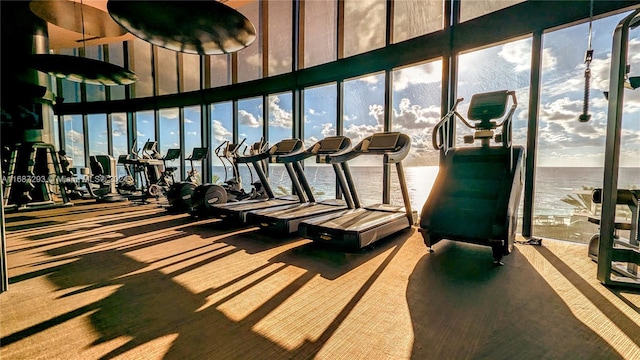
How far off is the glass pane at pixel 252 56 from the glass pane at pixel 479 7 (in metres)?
4.79

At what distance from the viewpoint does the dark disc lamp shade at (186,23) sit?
2.79 metres

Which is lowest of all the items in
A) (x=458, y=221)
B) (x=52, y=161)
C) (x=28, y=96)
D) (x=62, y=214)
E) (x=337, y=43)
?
(x=62, y=214)

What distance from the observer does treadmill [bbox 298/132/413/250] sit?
3211 mm

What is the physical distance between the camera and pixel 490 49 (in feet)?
14.6

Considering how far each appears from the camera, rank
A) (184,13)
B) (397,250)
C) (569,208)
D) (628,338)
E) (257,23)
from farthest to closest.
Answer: (257,23) < (569,208) < (397,250) < (184,13) < (628,338)

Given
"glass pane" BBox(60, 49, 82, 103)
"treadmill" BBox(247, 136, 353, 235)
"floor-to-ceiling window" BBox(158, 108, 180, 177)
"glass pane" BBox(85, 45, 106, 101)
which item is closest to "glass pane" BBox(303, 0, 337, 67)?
"treadmill" BBox(247, 136, 353, 235)

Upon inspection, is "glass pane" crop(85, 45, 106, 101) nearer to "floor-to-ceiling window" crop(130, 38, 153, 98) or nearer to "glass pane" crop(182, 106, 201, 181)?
"floor-to-ceiling window" crop(130, 38, 153, 98)

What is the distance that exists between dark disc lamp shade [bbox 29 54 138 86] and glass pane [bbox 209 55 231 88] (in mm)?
3230

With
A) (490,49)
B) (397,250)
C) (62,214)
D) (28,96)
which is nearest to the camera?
(397,250)

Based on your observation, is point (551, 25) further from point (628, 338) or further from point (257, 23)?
point (257, 23)

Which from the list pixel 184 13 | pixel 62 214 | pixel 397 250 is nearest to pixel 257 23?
pixel 184 13

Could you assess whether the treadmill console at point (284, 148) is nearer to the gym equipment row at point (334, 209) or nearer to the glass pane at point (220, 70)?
the gym equipment row at point (334, 209)

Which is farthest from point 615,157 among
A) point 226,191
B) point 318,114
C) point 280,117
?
point 280,117

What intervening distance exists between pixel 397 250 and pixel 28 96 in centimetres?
863
